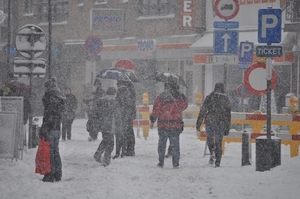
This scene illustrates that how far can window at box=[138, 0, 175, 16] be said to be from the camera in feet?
104

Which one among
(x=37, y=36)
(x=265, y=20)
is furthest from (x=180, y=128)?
(x=37, y=36)

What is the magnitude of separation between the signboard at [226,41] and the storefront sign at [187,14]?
1491 centimetres

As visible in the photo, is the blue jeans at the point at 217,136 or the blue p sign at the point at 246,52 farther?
the blue p sign at the point at 246,52

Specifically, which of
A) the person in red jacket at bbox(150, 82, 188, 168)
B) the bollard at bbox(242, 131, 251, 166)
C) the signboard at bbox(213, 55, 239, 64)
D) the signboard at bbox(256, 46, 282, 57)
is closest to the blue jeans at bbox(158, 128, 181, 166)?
the person in red jacket at bbox(150, 82, 188, 168)

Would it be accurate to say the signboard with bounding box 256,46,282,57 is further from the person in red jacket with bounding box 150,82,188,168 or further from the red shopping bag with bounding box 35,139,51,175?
the red shopping bag with bounding box 35,139,51,175

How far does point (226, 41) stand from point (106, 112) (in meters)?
3.07

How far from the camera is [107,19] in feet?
97.3

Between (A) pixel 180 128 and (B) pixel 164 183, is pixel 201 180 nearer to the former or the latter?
(B) pixel 164 183

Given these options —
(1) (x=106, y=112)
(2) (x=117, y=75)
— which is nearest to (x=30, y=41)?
(2) (x=117, y=75)

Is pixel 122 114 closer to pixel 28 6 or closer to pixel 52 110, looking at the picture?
pixel 52 110

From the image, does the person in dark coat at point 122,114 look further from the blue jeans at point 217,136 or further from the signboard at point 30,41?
the blue jeans at point 217,136

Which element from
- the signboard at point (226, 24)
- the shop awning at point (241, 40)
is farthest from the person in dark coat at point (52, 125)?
the shop awning at point (241, 40)

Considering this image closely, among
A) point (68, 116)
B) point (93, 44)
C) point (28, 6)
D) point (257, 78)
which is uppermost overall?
point (28, 6)

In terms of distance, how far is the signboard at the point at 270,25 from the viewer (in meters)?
13.2
